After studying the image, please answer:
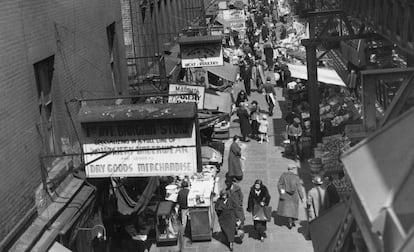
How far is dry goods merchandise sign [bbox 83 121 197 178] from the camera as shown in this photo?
970 cm

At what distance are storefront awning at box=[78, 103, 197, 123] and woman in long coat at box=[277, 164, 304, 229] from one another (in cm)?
482

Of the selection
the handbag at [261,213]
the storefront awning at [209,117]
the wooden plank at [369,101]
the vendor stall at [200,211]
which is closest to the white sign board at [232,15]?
the storefront awning at [209,117]

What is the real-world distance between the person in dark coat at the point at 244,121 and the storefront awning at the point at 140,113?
36.4 feet

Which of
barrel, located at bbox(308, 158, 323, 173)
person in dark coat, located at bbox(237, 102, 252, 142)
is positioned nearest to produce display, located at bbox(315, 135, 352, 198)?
barrel, located at bbox(308, 158, 323, 173)

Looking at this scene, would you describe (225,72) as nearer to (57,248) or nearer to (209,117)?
(209,117)

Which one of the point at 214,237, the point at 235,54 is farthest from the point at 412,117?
the point at 235,54

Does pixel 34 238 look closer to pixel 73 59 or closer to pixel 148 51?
pixel 73 59

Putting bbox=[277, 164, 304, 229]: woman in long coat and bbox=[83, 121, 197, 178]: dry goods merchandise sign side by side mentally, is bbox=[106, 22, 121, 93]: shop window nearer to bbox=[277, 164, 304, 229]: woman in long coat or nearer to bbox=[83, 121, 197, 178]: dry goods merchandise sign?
bbox=[277, 164, 304, 229]: woman in long coat

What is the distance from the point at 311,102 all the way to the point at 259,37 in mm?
22539

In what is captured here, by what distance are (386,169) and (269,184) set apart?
14.5 m

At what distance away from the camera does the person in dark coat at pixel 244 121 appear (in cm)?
2089

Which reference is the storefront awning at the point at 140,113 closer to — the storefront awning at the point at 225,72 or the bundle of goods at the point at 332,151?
the bundle of goods at the point at 332,151

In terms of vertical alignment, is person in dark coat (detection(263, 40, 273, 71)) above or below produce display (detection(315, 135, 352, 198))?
below

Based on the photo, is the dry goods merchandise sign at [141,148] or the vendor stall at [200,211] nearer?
the dry goods merchandise sign at [141,148]
